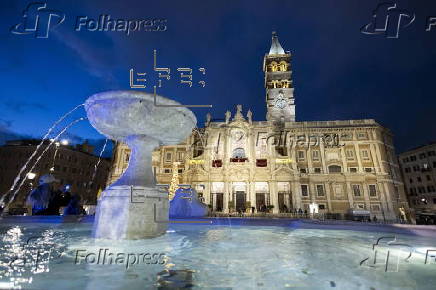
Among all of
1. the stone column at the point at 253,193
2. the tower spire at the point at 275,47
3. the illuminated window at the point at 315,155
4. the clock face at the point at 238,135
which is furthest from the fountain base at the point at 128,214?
the tower spire at the point at 275,47

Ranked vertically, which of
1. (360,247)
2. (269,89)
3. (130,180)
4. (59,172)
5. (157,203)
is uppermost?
(269,89)

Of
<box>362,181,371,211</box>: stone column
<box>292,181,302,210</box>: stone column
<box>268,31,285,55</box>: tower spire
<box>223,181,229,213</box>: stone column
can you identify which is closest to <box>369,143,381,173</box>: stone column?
<box>362,181,371,211</box>: stone column

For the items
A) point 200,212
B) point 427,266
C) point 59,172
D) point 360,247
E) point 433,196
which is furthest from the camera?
point 59,172

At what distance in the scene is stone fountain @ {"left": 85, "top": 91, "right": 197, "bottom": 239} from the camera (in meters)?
5.07

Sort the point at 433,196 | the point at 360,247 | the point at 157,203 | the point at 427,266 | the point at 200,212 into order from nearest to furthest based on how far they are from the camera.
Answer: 1. the point at 427,266
2. the point at 360,247
3. the point at 157,203
4. the point at 200,212
5. the point at 433,196

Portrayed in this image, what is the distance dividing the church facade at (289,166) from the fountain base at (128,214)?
24764 millimetres

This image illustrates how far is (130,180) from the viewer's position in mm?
5719

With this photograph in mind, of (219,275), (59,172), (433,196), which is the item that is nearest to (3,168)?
(59,172)

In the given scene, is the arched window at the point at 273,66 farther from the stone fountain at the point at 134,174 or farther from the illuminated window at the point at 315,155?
the stone fountain at the point at 134,174

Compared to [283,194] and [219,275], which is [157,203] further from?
[283,194]

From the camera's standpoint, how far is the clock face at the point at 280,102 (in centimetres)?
4362

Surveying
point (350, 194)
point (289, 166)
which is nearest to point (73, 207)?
point (289, 166)

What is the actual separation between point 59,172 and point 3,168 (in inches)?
416

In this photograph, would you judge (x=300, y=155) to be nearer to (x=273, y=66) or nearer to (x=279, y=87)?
(x=279, y=87)
